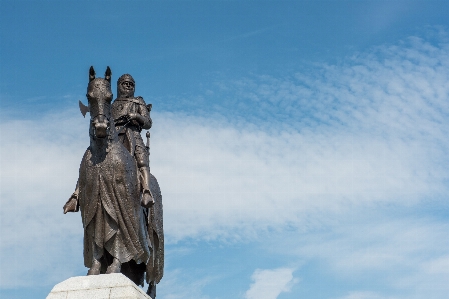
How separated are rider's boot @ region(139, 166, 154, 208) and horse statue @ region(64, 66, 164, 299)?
35 mm

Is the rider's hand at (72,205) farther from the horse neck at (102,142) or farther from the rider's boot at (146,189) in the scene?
the rider's boot at (146,189)

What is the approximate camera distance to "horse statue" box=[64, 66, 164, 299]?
1205 cm

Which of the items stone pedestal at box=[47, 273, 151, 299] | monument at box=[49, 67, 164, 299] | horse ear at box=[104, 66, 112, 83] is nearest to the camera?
stone pedestal at box=[47, 273, 151, 299]

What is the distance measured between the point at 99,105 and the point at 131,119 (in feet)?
8.64

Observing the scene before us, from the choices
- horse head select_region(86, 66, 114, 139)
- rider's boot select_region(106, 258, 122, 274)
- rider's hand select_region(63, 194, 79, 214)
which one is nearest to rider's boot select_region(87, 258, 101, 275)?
rider's boot select_region(106, 258, 122, 274)

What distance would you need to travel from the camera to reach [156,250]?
14.1 m

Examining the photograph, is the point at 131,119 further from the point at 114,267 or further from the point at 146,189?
the point at 114,267

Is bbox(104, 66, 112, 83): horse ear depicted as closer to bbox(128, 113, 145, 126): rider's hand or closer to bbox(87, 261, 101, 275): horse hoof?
bbox(128, 113, 145, 126): rider's hand

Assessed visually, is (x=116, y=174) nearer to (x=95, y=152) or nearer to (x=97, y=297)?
(x=95, y=152)

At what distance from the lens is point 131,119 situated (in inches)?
571

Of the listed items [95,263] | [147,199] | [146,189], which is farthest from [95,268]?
[146,189]

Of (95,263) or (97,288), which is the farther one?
(95,263)

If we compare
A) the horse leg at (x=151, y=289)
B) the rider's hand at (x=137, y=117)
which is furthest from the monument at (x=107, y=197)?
the rider's hand at (x=137, y=117)

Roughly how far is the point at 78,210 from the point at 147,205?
1.22 metres
